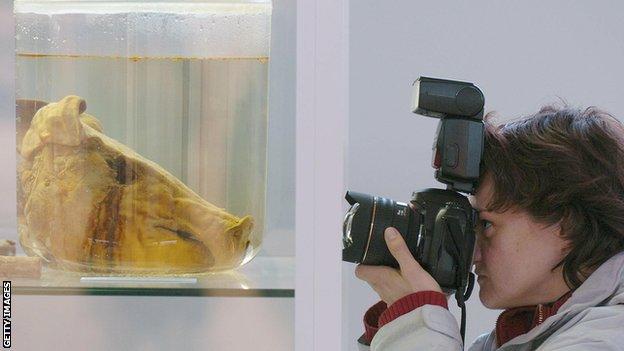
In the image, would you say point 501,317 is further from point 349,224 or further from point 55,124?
point 55,124

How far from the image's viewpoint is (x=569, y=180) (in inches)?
39.1

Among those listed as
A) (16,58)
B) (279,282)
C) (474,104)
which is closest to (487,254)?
(474,104)

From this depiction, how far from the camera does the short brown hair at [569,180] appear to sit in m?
0.98

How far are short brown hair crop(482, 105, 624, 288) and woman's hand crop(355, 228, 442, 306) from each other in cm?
12

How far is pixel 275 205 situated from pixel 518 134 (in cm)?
48

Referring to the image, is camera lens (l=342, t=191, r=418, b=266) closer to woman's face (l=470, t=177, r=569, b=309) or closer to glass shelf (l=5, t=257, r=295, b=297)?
woman's face (l=470, t=177, r=569, b=309)

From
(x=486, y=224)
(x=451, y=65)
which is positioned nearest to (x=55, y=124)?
(x=486, y=224)

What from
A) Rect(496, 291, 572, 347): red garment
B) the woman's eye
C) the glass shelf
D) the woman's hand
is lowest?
Rect(496, 291, 572, 347): red garment

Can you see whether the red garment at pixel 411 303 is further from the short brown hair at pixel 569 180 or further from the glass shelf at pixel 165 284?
the glass shelf at pixel 165 284

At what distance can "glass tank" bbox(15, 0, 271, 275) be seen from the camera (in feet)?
2.08

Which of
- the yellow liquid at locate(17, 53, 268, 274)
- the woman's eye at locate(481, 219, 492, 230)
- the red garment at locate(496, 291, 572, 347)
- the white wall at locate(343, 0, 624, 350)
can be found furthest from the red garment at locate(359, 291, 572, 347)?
the white wall at locate(343, 0, 624, 350)

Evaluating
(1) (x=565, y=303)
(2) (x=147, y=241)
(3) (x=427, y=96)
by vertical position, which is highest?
(3) (x=427, y=96)

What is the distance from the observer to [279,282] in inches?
23.8

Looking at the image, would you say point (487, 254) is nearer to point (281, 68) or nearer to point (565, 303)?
point (565, 303)
